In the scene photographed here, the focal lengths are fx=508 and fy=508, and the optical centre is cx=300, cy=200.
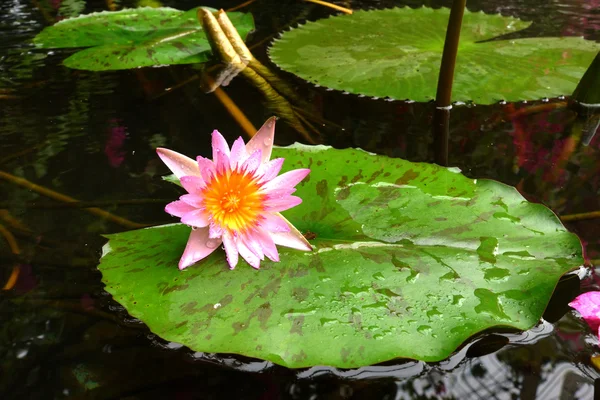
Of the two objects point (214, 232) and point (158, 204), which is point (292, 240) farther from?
point (158, 204)

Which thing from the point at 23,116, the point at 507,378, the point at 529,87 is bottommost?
the point at 23,116

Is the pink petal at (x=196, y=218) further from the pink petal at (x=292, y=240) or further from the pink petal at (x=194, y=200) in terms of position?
the pink petal at (x=292, y=240)

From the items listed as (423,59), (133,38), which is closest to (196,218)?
(423,59)

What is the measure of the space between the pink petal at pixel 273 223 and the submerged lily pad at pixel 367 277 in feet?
0.19

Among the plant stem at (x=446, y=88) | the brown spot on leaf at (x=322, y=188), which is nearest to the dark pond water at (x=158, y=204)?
the plant stem at (x=446, y=88)

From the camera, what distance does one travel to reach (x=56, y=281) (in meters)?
0.99

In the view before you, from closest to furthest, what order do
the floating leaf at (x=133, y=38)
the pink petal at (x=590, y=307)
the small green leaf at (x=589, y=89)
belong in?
the pink petal at (x=590, y=307)
the small green leaf at (x=589, y=89)
the floating leaf at (x=133, y=38)

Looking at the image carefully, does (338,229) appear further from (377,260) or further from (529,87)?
(529,87)

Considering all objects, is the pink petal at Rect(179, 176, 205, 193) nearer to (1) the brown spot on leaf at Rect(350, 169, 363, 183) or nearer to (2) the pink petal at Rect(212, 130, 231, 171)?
(2) the pink petal at Rect(212, 130, 231, 171)

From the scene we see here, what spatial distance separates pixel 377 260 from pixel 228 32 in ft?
5.09

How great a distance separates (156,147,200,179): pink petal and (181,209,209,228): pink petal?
9 centimetres

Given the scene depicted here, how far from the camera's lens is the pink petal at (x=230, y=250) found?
32.4 inches

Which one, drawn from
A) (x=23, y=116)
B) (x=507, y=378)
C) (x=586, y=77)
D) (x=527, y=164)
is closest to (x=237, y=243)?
(x=507, y=378)

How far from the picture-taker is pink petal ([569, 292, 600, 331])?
80 cm
